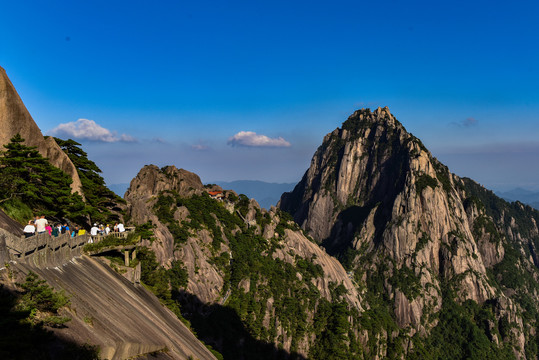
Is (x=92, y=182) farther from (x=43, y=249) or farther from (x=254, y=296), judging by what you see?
(x=254, y=296)

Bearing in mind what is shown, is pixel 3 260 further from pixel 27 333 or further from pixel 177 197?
pixel 177 197

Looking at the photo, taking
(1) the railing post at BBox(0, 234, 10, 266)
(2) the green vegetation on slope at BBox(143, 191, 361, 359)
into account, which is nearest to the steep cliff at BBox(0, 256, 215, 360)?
(1) the railing post at BBox(0, 234, 10, 266)

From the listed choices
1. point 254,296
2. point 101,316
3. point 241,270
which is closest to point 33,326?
point 101,316

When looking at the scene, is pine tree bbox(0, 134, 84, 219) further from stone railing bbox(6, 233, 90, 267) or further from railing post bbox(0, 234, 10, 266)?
railing post bbox(0, 234, 10, 266)

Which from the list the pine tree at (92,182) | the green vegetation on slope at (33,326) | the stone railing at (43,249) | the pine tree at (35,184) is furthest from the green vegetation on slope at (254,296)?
the green vegetation on slope at (33,326)

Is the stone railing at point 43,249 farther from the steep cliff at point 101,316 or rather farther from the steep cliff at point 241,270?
the steep cliff at point 241,270

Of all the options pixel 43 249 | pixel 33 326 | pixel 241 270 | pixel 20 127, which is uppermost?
pixel 20 127

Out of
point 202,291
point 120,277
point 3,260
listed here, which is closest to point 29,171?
point 120,277
